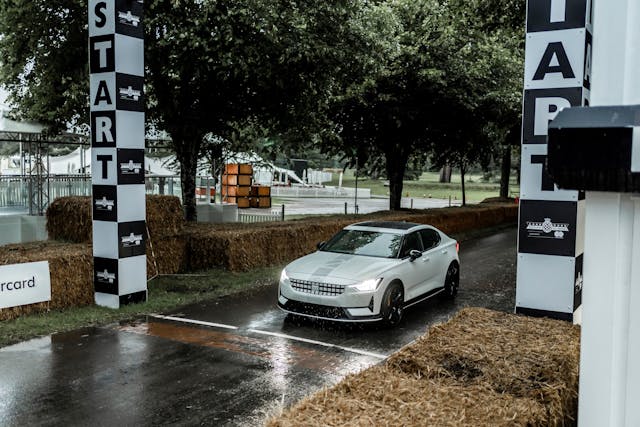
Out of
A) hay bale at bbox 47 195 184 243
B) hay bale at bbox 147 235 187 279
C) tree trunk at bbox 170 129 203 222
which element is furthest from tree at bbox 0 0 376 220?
hay bale at bbox 147 235 187 279

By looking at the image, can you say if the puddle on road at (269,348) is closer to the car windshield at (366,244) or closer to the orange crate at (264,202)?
the car windshield at (366,244)

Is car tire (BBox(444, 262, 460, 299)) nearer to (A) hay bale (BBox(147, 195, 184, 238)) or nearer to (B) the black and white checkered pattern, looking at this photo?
(B) the black and white checkered pattern

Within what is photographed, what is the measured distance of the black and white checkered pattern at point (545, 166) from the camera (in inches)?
244

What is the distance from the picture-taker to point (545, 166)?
630cm

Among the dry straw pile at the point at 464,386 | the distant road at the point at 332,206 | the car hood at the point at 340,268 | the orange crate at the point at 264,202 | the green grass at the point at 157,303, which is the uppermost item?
the dry straw pile at the point at 464,386

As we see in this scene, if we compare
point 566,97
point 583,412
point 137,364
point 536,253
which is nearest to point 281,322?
point 137,364

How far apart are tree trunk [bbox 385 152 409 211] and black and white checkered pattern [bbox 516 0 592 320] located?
62.4 ft

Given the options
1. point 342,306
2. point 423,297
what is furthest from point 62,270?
point 423,297

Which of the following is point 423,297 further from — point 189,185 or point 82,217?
point 189,185

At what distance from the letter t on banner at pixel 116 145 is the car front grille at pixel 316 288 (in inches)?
132

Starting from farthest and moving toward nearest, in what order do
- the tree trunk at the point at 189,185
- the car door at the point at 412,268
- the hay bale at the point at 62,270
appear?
1. the tree trunk at the point at 189,185
2. the car door at the point at 412,268
3. the hay bale at the point at 62,270

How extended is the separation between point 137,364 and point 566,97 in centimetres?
622

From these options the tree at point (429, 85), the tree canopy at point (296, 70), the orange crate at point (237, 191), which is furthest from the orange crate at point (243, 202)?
the tree at point (429, 85)

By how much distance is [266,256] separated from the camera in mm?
15711
